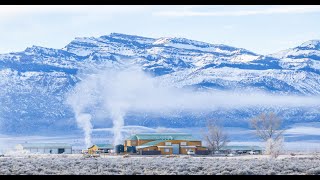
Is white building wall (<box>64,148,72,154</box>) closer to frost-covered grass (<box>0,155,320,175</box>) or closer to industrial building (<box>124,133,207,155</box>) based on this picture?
industrial building (<box>124,133,207,155</box>)

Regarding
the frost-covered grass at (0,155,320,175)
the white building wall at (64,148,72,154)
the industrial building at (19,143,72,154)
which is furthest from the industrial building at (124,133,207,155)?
the frost-covered grass at (0,155,320,175)

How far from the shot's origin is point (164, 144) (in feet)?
272

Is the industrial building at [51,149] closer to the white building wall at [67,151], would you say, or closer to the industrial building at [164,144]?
the white building wall at [67,151]

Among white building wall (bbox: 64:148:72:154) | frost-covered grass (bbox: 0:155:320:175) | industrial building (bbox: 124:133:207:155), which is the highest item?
white building wall (bbox: 64:148:72:154)

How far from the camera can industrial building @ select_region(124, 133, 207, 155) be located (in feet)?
267

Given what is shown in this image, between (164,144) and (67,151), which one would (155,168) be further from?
(67,151)

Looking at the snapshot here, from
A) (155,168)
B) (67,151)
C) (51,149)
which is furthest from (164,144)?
(155,168)

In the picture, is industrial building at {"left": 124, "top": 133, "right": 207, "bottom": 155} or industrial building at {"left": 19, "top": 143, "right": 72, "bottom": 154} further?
industrial building at {"left": 19, "top": 143, "right": 72, "bottom": 154}

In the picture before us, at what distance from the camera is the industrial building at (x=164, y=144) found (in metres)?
81.4

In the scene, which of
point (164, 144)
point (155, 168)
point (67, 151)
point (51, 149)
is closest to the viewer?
point (155, 168)

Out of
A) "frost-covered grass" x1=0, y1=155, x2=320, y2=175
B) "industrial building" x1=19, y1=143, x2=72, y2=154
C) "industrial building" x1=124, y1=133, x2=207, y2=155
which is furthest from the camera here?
"industrial building" x1=19, y1=143, x2=72, y2=154
